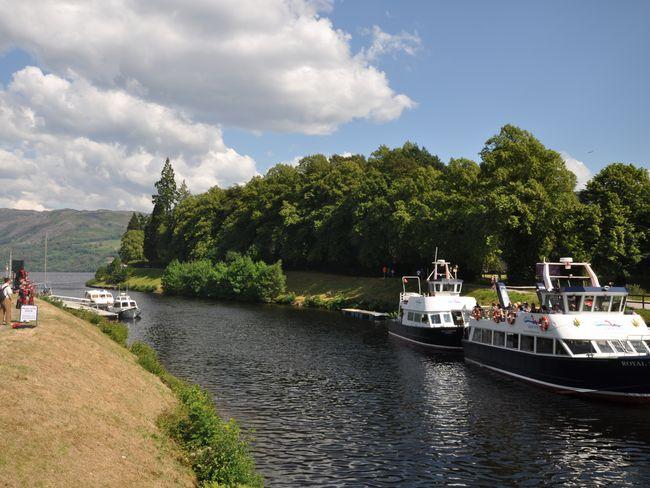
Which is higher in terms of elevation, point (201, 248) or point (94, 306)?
point (201, 248)

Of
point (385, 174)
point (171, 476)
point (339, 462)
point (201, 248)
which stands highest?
point (385, 174)

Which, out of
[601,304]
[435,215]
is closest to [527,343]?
[601,304]

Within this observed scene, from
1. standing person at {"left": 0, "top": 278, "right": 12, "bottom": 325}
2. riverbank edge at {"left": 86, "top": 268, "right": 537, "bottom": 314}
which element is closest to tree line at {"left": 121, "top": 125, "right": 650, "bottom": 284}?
riverbank edge at {"left": 86, "top": 268, "right": 537, "bottom": 314}

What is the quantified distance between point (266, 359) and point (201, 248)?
319ft

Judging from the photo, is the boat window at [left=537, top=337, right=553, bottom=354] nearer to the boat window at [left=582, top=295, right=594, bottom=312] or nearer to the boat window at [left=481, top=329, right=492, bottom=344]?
the boat window at [left=582, top=295, right=594, bottom=312]

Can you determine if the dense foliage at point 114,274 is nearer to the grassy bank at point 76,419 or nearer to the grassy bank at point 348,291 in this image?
the grassy bank at point 348,291

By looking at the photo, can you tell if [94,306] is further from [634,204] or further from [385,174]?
[634,204]

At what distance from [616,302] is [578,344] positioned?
485 cm

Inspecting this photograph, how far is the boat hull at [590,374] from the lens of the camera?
32.1m

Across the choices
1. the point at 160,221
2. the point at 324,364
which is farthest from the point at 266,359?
the point at 160,221

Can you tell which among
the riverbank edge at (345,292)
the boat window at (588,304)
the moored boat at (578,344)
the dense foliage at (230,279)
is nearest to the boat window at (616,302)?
the moored boat at (578,344)

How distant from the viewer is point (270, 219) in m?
128

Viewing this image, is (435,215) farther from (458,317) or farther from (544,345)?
(544,345)

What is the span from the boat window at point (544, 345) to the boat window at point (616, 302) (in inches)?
202
